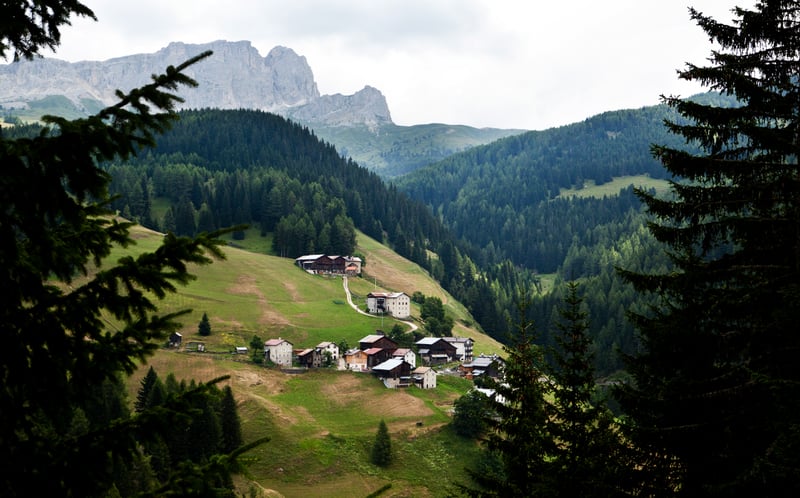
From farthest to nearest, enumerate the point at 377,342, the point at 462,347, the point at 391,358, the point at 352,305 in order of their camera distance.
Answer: the point at 352,305, the point at 462,347, the point at 377,342, the point at 391,358

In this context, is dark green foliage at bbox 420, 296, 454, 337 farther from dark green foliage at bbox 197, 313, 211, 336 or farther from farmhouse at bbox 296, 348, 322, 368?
dark green foliage at bbox 197, 313, 211, 336

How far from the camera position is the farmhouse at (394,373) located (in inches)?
4090

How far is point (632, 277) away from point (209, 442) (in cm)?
6405

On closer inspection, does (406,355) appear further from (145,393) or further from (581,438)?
(581,438)

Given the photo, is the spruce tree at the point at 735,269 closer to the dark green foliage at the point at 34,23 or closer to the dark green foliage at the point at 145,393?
the dark green foliage at the point at 34,23

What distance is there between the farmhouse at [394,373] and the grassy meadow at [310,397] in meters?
1.63

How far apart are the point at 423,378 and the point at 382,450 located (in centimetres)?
2913

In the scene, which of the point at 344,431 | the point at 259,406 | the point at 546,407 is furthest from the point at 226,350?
the point at 546,407

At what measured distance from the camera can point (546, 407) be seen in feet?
63.0

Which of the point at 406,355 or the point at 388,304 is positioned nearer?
the point at 406,355

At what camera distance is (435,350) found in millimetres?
122250

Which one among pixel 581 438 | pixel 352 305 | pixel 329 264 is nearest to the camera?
pixel 581 438

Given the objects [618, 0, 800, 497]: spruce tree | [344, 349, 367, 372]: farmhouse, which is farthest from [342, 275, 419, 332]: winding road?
[618, 0, 800, 497]: spruce tree

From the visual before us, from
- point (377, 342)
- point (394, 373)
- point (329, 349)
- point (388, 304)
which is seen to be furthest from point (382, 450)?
point (388, 304)
